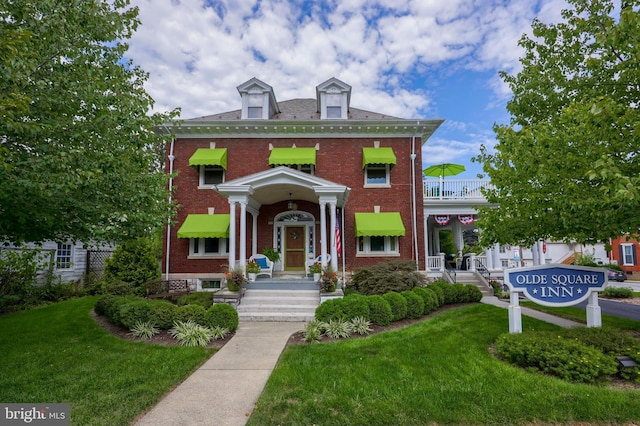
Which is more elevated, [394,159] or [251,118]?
[251,118]

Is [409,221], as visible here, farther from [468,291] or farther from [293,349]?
[293,349]

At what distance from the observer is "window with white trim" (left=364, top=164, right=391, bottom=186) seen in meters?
15.8

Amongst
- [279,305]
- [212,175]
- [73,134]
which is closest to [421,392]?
[279,305]

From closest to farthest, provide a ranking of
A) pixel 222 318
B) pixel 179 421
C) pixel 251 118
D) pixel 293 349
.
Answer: pixel 179 421 → pixel 293 349 → pixel 222 318 → pixel 251 118

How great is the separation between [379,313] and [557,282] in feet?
13.4

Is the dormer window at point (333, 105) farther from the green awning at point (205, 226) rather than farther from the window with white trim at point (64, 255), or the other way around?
the window with white trim at point (64, 255)

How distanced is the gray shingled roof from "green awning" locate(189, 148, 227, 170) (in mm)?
1696

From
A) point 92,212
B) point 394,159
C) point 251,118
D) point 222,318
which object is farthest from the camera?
point 251,118

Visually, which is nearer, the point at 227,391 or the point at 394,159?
the point at 227,391

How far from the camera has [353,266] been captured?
1541 centimetres

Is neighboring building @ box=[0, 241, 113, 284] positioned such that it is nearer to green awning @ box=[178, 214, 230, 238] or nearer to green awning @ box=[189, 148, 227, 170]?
green awning @ box=[178, 214, 230, 238]

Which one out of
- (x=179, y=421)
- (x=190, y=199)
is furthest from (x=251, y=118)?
(x=179, y=421)

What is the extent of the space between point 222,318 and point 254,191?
5.61 meters

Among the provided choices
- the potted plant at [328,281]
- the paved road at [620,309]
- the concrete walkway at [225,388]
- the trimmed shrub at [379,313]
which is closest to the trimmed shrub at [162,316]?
the concrete walkway at [225,388]
